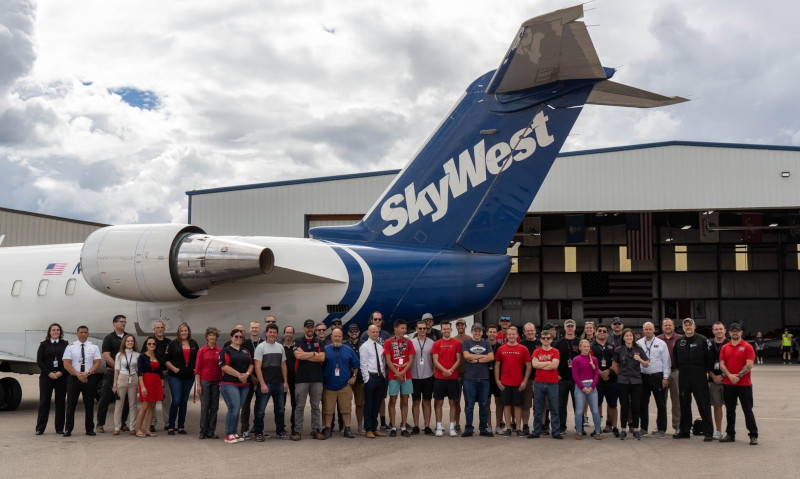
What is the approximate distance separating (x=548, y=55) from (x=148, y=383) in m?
A: 7.32

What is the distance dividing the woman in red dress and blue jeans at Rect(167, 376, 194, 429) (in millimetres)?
224

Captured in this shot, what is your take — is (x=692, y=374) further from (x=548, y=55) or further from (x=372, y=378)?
(x=548, y=55)

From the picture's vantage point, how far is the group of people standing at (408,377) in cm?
994

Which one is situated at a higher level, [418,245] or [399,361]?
[418,245]

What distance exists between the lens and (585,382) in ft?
32.9

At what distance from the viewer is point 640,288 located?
132ft

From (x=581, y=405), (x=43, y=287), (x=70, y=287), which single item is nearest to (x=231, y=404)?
(x=581, y=405)

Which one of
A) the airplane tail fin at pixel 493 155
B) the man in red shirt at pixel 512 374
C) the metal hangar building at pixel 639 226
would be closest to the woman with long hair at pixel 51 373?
the airplane tail fin at pixel 493 155

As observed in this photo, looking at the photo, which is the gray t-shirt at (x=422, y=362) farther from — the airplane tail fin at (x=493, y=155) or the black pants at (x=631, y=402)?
the black pants at (x=631, y=402)

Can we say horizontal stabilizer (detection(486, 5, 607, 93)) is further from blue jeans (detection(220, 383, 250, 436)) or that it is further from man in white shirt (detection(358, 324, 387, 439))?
blue jeans (detection(220, 383, 250, 436))

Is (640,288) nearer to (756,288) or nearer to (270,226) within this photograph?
(756,288)

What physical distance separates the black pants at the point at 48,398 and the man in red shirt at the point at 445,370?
536 centimetres

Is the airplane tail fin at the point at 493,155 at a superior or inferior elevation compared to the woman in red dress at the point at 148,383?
superior

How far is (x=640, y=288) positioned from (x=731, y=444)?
3205 centimetres
